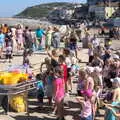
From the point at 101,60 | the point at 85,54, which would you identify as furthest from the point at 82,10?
the point at 101,60

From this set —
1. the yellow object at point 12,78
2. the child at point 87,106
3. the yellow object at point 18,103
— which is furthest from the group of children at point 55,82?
the child at point 87,106

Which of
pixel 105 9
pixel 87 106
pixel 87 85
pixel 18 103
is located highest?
pixel 87 85

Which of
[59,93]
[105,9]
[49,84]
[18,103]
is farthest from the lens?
[105,9]

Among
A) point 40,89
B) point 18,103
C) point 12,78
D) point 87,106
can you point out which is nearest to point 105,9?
point 40,89

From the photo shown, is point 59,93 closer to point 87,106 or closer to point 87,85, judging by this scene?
point 87,85

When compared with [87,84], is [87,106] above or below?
below

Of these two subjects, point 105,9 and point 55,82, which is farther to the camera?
point 105,9

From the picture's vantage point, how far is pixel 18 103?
1344 cm

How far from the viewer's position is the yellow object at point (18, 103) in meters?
13.4

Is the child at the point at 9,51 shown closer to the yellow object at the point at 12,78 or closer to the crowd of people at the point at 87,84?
the crowd of people at the point at 87,84

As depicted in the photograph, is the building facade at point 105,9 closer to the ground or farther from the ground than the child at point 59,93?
closer to the ground

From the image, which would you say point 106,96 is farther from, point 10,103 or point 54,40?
point 54,40

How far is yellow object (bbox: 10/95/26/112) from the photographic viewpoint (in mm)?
13375

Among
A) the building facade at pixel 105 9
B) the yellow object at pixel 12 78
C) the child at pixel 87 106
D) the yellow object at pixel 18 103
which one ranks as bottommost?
the building facade at pixel 105 9
